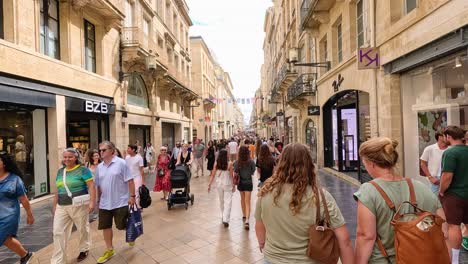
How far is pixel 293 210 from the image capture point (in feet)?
6.51

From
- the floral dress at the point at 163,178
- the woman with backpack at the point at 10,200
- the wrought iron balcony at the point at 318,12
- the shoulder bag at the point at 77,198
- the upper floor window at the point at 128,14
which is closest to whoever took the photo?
the woman with backpack at the point at 10,200

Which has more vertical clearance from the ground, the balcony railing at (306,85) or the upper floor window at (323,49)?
the upper floor window at (323,49)

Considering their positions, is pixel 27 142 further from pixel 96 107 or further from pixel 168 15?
pixel 168 15

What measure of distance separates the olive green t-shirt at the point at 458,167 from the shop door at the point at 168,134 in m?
20.0

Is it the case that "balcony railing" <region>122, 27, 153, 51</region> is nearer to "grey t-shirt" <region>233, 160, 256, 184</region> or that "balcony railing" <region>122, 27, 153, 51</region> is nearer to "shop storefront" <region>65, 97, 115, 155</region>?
"shop storefront" <region>65, 97, 115, 155</region>

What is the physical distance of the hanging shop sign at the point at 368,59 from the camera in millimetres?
8102

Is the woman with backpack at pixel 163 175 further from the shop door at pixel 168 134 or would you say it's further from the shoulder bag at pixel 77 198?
the shop door at pixel 168 134

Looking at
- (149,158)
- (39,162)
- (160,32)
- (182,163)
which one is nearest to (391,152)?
(182,163)

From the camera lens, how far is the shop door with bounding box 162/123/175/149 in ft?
73.9

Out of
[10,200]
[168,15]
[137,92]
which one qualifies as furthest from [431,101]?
[168,15]

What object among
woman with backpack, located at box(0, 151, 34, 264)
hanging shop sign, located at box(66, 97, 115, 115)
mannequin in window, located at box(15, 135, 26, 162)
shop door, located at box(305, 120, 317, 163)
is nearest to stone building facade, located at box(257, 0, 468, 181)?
shop door, located at box(305, 120, 317, 163)

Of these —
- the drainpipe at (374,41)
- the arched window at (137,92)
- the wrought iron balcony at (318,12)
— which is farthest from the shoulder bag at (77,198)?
the arched window at (137,92)

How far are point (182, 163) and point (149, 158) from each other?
23.9 ft

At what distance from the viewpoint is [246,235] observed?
536 centimetres
